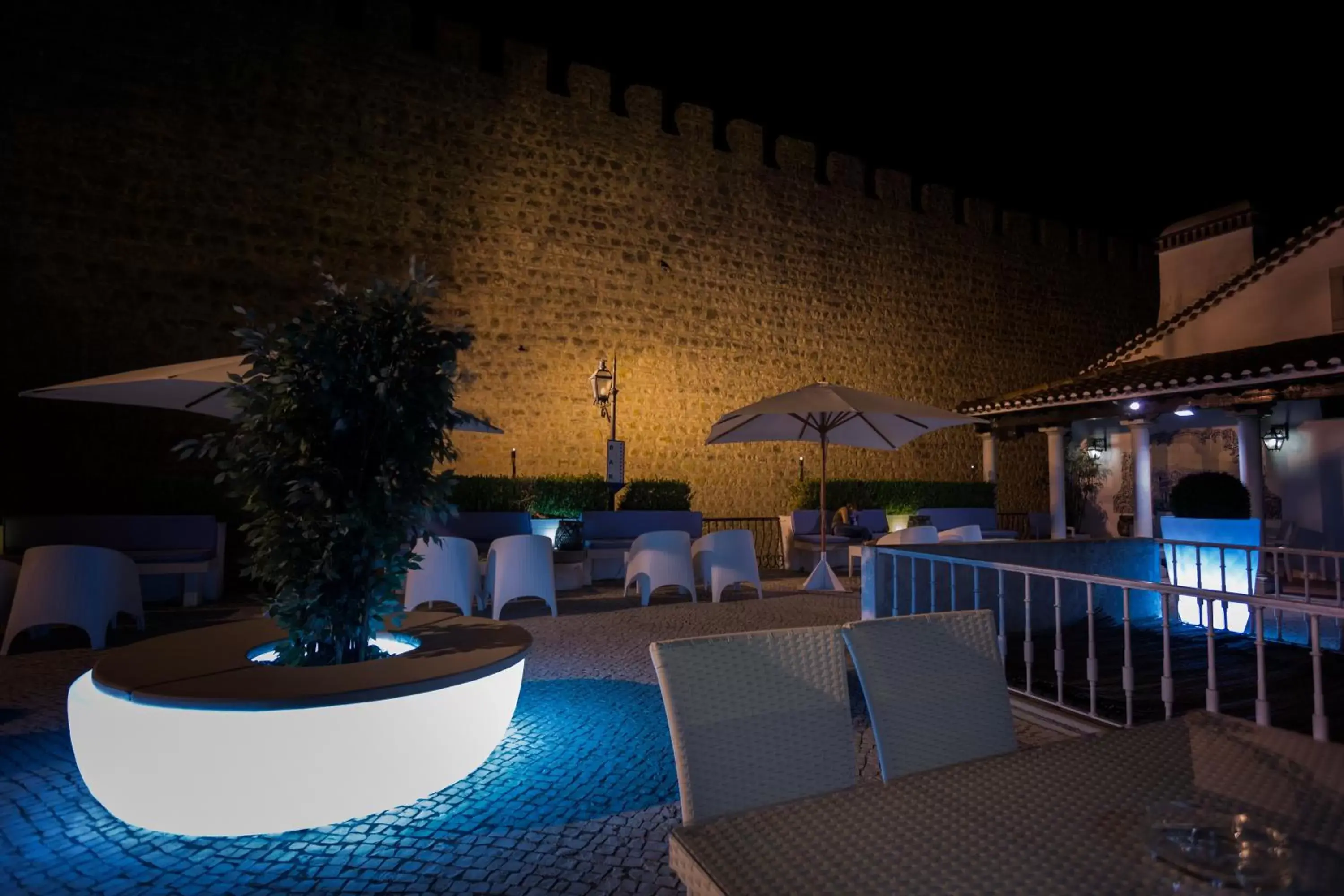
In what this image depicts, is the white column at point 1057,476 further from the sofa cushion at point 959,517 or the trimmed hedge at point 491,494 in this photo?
the trimmed hedge at point 491,494

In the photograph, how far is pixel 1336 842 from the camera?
0.99m

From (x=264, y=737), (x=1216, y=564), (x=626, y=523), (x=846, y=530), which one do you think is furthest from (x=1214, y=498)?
(x=264, y=737)

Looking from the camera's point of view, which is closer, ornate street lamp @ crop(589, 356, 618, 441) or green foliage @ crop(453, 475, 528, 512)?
green foliage @ crop(453, 475, 528, 512)

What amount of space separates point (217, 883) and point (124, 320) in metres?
8.90

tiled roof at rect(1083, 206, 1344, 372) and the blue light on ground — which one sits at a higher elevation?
tiled roof at rect(1083, 206, 1344, 372)

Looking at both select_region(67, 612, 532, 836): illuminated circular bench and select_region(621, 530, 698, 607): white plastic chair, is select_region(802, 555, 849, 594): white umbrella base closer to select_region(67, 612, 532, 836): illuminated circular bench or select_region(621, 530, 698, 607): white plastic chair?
select_region(621, 530, 698, 607): white plastic chair

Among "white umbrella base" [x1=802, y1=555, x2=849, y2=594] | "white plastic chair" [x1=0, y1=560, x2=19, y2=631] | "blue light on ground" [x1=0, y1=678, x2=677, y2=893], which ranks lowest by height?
"blue light on ground" [x1=0, y1=678, x2=677, y2=893]

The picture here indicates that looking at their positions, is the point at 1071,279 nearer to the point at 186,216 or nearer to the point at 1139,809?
the point at 186,216

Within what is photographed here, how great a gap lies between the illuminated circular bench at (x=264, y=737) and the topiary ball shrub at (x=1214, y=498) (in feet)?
22.2

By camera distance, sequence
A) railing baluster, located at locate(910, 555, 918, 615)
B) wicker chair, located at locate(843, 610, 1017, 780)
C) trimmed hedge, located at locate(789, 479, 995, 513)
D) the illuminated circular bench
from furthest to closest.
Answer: trimmed hedge, located at locate(789, 479, 995, 513) < railing baluster, located at locate(910, 555, 918, 615) < the illuminated circular bench < wicker chair, located at locate(843, 610, 1017, 780)

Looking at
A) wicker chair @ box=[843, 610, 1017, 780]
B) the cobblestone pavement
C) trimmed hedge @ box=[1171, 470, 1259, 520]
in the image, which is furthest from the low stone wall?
wicker chair @ box=[843, 610, 1017, 780]

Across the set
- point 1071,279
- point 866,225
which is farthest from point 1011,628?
point 1071,279

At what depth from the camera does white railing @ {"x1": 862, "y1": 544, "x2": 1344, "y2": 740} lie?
7.72ft

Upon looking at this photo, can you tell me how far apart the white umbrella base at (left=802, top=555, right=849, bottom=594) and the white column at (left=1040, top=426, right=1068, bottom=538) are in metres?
5.09
